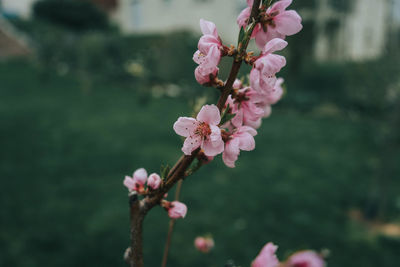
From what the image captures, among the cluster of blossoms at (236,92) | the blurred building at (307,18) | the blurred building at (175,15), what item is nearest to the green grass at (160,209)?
the cluster of blossoms at (236,92)

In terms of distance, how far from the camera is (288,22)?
0.78 meters

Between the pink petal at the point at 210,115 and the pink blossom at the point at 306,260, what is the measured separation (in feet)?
0.99

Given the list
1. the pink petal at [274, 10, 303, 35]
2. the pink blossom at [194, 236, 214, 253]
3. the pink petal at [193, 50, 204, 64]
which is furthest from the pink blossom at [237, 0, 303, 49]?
the pink blossom at [194, 236, 214, 253]

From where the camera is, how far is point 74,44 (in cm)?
1434

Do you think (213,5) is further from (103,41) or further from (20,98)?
(20,98)

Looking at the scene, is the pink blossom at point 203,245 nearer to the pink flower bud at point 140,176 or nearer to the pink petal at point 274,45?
the pink flower bud at point 140,176

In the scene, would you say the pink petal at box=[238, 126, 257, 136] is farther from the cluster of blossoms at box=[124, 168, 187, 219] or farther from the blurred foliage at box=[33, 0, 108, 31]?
the blurred foliage at box=[33, 0, 108, 31]

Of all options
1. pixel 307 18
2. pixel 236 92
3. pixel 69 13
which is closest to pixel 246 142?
pixel 236 92

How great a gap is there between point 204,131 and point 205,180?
15.1 ft

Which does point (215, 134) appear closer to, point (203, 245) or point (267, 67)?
point (267, 67)

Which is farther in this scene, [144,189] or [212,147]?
[144,189]

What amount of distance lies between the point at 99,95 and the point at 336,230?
8999mm

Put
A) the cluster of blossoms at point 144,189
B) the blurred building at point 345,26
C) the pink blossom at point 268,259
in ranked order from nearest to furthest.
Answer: the pink blossom at point 268,259, the cluster of blossoms at point 144,189, the blurred building at point 345,26

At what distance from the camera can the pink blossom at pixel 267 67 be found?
2.34ft
